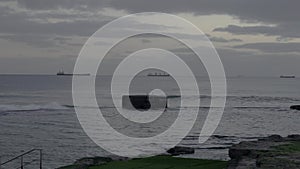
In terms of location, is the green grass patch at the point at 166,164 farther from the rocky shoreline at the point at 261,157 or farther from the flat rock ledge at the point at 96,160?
the flat rock ledge at the point at 96,160

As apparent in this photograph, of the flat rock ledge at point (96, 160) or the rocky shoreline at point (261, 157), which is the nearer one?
the rocky shoreline at point (261, 157)

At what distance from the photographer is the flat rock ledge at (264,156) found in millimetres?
A: 14281

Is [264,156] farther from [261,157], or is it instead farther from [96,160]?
[96,160]

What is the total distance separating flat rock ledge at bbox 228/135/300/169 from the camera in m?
14.3

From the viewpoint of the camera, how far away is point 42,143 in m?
31.0

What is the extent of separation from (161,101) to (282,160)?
180 ft

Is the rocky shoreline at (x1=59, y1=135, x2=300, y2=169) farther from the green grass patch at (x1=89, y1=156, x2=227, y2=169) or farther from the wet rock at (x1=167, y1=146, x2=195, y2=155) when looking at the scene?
the wet rock at (x1=167, y1=146, x2=195, y2=155)

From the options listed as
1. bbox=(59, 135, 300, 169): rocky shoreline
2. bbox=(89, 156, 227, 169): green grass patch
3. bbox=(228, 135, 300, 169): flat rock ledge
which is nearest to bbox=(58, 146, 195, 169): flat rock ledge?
bbox=(59, 135, 300, 169): rocky shoreline

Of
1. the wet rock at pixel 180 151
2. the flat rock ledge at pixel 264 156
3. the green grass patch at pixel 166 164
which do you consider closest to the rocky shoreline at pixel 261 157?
the flat rock ledge at pixel 264 156

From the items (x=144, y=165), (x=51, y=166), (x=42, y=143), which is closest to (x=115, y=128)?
(x=42, y=143)

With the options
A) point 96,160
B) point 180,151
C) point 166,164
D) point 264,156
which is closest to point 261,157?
point 264,156

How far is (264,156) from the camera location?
15.9 metres

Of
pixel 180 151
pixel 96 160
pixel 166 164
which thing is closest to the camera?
pixel 166 164

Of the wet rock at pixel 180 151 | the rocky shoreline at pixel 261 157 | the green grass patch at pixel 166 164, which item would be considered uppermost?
the rocky shoreline at pixel 261 157
